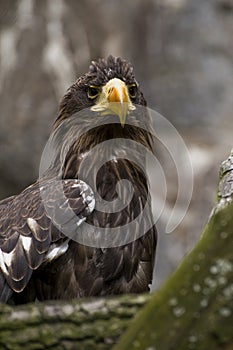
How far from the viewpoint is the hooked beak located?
4.39 m

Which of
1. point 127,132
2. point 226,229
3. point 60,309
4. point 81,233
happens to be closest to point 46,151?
point 127,132

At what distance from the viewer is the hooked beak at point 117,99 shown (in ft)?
14.4

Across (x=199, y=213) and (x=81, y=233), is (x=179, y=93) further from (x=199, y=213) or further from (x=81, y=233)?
(x=81, y=233)

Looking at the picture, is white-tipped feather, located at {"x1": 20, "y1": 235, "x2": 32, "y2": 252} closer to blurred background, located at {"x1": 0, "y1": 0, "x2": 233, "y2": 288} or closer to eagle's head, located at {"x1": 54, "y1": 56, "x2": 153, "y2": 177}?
eagle's head, located at {"x1": 54, "y1": 56, "x2": 153, "y2": 177}

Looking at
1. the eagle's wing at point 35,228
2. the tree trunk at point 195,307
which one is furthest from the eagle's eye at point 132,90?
the tree trunk at point 195,307

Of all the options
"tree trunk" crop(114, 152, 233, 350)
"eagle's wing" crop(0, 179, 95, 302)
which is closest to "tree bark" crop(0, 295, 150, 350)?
"tree trunk" crop(114, 152, 233, 350)

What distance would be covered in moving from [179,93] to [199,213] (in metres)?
1.11

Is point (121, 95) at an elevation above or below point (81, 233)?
above

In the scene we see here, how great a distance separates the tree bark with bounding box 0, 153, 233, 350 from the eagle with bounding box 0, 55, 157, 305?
4.83ft

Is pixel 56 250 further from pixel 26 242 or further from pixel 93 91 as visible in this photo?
pixel 93 91

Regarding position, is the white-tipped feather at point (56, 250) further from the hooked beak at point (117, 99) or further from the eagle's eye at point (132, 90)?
the eagle's eye at point (132, 90)

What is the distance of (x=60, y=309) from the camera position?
8.95 feet

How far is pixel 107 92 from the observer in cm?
447

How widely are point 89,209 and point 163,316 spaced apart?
2052 mm
